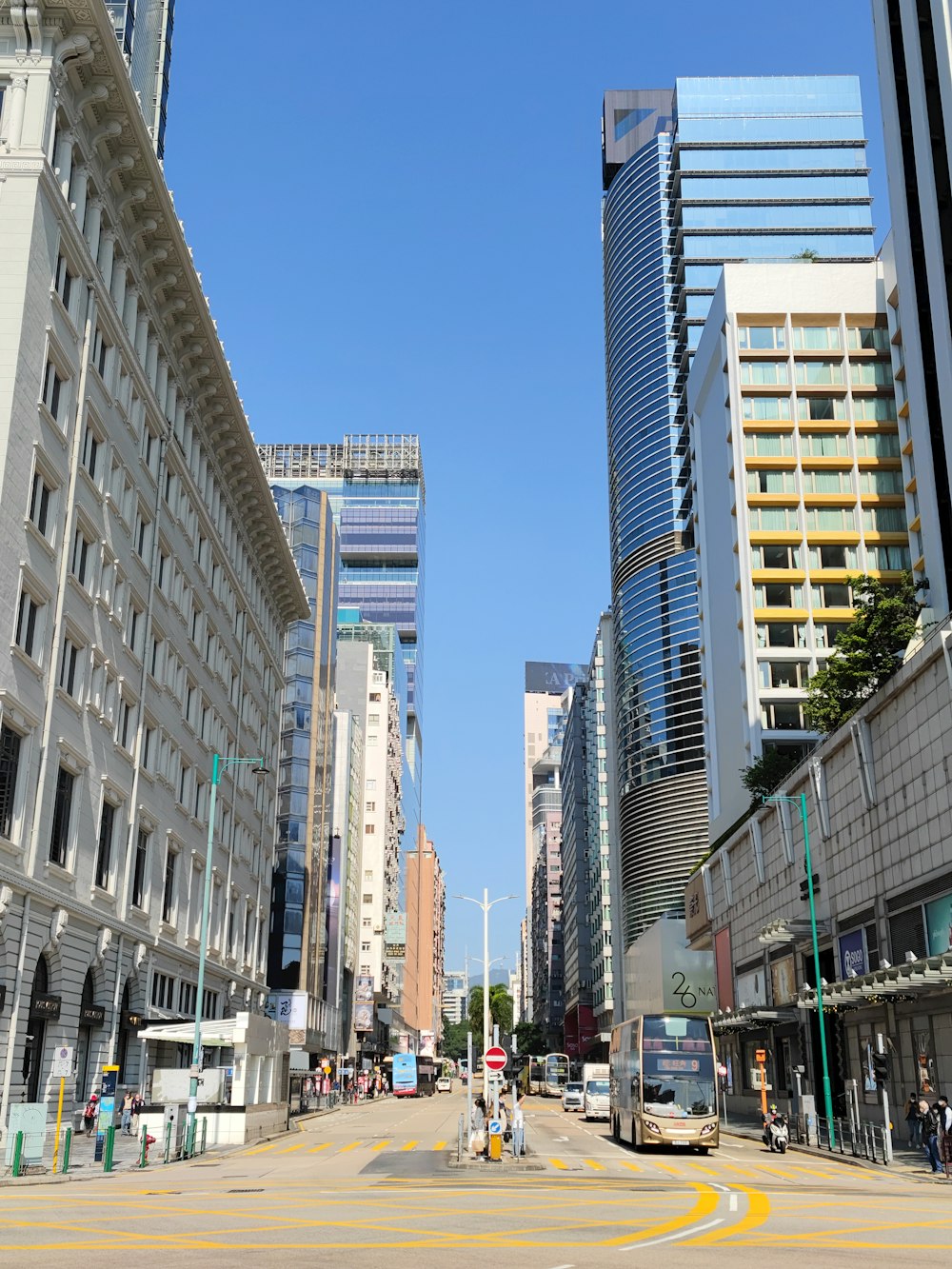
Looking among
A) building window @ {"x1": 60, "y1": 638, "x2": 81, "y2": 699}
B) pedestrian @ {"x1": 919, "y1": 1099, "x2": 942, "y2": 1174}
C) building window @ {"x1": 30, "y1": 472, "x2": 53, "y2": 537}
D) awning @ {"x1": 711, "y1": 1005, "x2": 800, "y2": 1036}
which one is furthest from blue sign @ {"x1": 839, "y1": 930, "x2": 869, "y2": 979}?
building window @ {"x1": 30, "y1": 472, "x2": 53, "y2": 537}

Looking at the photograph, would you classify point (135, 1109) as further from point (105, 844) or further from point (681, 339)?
point (681, 339)

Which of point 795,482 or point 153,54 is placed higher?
point 153,54

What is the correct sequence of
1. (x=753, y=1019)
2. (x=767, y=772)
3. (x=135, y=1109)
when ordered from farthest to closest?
1. (x=767, y=772)
2. (x=753, y=1019)
3. (x=135, y=1109)

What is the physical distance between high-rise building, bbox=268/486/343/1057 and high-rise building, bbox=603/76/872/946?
54.1 m

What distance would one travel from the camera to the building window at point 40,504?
39.5m

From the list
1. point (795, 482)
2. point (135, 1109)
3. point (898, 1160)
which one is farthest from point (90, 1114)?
point (795, 482)

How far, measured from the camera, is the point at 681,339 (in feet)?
535

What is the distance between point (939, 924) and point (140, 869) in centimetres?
3077

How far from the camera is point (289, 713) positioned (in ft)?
322

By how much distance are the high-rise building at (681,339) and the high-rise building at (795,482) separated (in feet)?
180

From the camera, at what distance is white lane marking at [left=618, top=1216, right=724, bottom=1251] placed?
1625 centimetres

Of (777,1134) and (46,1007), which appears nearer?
(46,1007)

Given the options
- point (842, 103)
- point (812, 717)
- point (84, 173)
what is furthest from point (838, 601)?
point (842, 103)

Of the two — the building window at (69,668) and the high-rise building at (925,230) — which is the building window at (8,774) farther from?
the high-rise building at (925,230)
